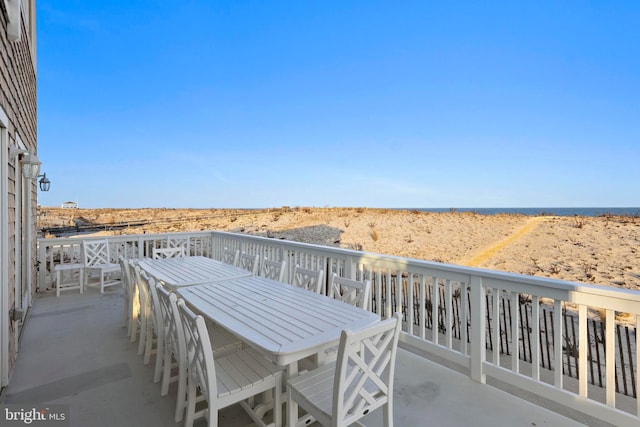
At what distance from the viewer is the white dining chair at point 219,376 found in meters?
1.49

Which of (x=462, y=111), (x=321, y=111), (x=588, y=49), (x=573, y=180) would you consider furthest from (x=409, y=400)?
(x=573, y=180)

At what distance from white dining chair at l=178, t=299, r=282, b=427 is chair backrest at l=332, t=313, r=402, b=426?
0.54m

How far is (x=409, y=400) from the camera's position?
2180 millimetres

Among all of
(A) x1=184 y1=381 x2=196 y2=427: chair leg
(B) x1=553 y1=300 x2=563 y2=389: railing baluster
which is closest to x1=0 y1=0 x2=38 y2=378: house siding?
(A) x1=184 y1=381 x2=196 y2=427: chair leg

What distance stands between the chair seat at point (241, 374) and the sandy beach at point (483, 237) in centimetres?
883

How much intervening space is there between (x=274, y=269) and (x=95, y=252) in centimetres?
442

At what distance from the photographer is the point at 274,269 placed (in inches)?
139

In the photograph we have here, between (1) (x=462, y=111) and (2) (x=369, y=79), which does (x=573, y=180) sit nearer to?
(1) (x=462, y=111)

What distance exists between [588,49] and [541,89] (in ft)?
4.43

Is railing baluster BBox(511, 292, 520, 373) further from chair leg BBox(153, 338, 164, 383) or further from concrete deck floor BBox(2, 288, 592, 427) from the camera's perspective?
chair leg BBox(153, 338, 164, 383)

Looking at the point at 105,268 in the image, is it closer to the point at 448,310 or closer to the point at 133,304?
the point at 133,304

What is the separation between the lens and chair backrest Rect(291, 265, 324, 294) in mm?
2750

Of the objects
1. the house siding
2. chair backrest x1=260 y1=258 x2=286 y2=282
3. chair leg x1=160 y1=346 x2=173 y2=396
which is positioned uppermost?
the house siding

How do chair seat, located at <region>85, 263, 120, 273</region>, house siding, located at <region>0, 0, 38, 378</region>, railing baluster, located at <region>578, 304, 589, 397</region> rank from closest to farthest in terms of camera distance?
railing baluster, located at <region>578, 304, 589, 397</region>
house siding, located at <region>0, 0, 38, 378</region>
chair seat, located at <region>85, 263, 120, 273</region>
